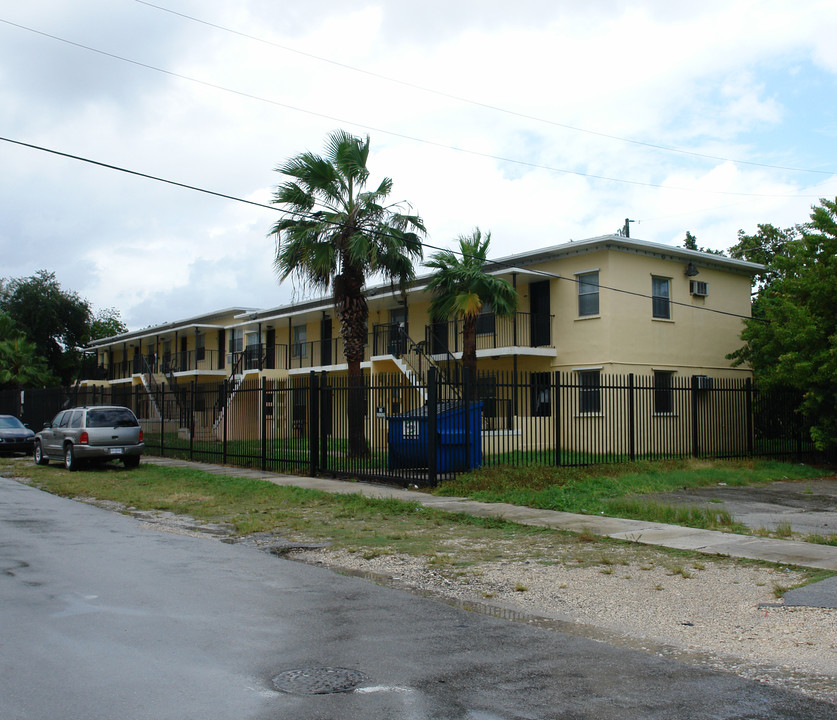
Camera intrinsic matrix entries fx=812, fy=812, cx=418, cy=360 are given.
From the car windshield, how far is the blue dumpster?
26.1 ft

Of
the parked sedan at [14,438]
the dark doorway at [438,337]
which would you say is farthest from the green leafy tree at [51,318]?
the dark doorway at [438,337]

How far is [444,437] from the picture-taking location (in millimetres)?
15664

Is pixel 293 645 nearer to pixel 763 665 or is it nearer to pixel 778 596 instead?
pixel 763 665

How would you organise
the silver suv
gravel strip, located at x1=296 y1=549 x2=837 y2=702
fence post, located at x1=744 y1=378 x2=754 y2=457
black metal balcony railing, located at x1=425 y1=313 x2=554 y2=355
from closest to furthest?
gravel strip, located at x1=296 y1=549 x2=837 y2=702 < the silver suv < fence post, located at x1=744 y1=378 x2=754 y2=457 < black metal balcony railing, located at x1=425 y1=313 x2=554 y2=355

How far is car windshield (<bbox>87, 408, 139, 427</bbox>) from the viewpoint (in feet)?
66.0

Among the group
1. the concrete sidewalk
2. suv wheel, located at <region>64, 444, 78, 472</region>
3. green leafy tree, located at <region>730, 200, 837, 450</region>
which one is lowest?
the concrete sidewalk

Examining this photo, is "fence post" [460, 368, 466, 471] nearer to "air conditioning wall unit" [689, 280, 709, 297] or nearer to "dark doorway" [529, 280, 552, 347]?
"dark doorway" [529, 280, 552, 347]

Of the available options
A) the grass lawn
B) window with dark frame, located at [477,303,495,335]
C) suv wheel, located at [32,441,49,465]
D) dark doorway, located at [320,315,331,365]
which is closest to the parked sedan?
suv wheel, located at [32,441,49,465]

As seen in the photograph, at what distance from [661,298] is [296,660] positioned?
2293 centimetres

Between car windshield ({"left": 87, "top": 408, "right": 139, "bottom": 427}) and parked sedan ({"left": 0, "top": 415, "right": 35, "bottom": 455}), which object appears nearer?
car windshield ({"left": 87, "top": 408, "right": 139, "bottom": 427})

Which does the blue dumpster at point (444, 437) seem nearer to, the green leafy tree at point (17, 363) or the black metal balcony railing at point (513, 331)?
the black metal balcony railing at point (513, 331)

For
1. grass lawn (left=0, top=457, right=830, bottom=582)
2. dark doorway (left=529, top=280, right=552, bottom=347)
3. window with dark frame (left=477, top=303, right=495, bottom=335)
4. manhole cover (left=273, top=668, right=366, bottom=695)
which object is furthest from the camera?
window with dark frame (left=477, top=303, right=495, bottom=335)

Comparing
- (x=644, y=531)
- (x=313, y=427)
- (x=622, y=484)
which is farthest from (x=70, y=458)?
(x=644, y=531)

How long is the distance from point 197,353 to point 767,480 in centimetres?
3416
